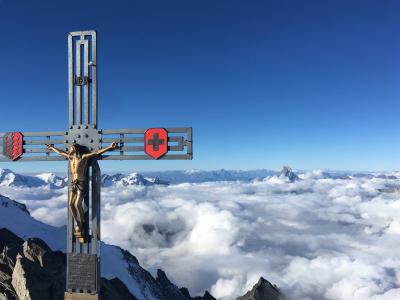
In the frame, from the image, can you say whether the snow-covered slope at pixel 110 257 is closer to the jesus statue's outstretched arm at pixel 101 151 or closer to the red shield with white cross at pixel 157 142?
the jesus statue's outstretched arm at pixel 101 151

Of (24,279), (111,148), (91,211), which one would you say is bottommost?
(24,279)

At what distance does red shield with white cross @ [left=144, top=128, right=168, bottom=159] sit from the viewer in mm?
10766

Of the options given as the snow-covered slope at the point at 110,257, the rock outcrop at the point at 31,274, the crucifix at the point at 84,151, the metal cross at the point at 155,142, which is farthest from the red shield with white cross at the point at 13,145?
the snow-covered slope at the point at 110,257

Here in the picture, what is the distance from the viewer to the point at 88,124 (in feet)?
37.0

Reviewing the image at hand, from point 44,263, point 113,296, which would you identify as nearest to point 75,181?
point 44,263

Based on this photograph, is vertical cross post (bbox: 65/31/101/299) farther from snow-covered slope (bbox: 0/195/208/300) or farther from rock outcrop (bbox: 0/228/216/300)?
snow-covered slope (bbox: 0/195/208/300)

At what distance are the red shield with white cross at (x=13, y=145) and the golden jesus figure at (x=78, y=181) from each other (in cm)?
124

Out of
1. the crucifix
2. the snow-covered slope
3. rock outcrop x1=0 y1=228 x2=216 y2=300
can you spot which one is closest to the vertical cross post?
the crucifix

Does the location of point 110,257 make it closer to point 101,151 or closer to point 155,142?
point 101,151

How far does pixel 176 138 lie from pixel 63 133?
3656mm

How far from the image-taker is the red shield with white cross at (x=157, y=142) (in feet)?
35.3

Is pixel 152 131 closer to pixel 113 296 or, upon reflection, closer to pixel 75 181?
pixel 75 181

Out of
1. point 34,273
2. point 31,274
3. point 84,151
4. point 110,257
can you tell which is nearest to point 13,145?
point 84,151

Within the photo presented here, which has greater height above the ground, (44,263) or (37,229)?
(44,263)
